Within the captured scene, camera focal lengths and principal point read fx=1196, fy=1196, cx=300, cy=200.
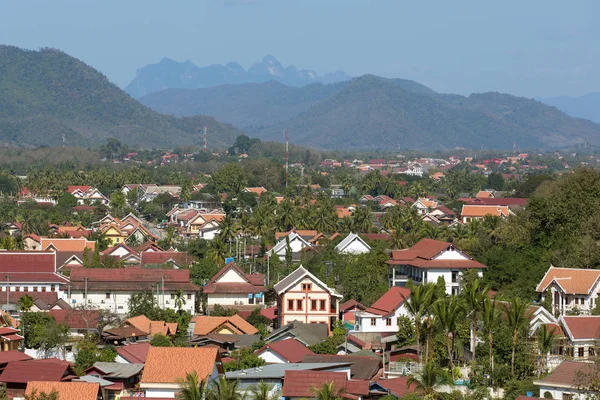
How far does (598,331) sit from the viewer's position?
33.5 metres

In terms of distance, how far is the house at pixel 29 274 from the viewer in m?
47.4

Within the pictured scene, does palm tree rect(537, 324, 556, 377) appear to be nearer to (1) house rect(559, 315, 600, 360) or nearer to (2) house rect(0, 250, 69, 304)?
(1) house rect(559, 315, 600, 360)

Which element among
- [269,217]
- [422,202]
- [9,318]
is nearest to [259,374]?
[9,318]

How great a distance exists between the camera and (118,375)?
31359mm

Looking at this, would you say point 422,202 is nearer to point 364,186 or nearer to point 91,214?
point 364,186

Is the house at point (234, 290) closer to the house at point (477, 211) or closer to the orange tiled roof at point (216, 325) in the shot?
the orange tiled roof at point (216, 325)

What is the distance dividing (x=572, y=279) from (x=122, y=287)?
1741cm

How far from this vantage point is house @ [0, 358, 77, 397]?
2998 cm

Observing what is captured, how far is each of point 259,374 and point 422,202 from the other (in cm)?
6658

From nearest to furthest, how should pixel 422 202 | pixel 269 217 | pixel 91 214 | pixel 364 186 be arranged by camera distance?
1. pixel 269 217
2. pixel 91 214
3. pixel 422 202
4. pixel 364 186

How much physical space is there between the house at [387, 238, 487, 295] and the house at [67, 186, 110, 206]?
50.8m

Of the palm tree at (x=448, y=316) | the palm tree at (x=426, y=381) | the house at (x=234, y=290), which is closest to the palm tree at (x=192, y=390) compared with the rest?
the palm tree at (x=426, y=381)

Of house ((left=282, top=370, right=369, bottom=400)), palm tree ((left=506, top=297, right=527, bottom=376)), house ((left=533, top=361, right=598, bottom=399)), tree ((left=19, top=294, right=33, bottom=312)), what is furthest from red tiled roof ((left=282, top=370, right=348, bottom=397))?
tree ((left=19, top=294, right=33, bottom=312))

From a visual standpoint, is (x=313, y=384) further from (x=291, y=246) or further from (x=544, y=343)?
(x=291, y=246)
